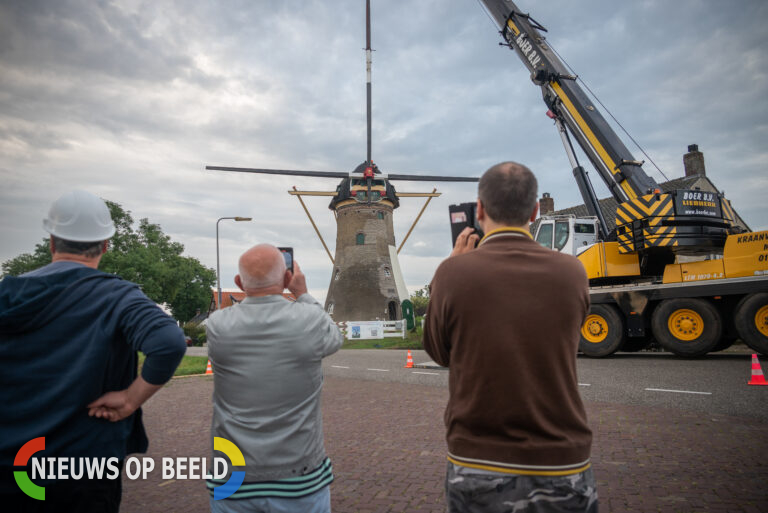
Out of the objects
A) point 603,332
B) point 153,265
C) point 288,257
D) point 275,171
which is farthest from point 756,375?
point 153,265

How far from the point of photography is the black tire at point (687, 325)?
10.4 meters

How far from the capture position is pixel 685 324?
10.7 m

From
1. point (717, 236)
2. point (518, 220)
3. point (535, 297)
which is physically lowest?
point (535, 297)

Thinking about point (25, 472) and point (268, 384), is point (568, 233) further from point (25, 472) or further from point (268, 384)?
point (25, 472)

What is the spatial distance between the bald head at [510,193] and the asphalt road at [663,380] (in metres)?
6.16

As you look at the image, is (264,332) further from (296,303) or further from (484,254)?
(484,254)


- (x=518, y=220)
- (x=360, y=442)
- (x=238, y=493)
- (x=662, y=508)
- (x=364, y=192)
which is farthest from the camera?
(x=364, y=192)

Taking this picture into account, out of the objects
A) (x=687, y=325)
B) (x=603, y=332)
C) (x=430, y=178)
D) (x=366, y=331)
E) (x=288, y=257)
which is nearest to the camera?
(x=288, y=257)

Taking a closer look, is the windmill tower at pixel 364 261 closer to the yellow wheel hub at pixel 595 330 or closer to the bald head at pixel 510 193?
the yellow wheel hub at pixel 595 330

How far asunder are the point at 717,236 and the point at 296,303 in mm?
10935

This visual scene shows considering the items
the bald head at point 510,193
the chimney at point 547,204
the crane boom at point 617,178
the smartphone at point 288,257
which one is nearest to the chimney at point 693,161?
the chimney at point 547,204

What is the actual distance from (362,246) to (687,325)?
72.1 feet

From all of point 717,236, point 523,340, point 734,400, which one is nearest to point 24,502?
point 523,340

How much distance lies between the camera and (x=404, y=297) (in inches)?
1296
